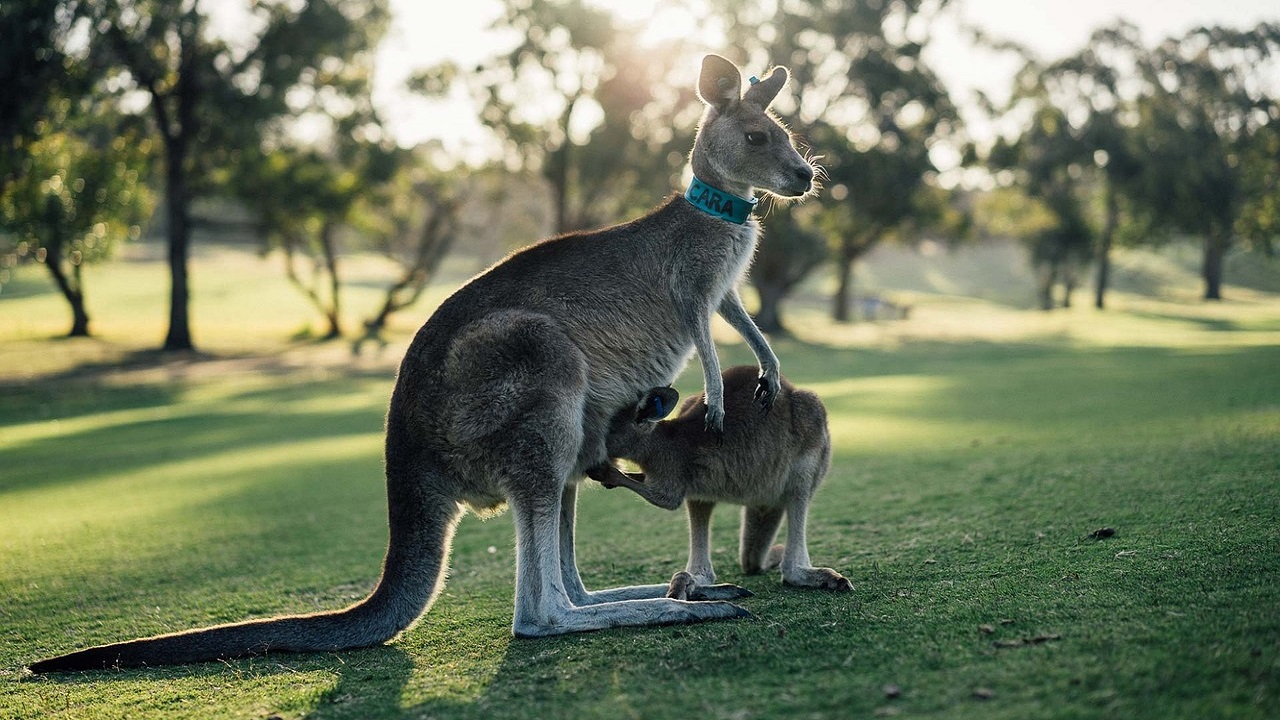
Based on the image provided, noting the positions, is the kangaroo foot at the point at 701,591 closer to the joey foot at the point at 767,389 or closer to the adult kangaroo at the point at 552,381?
the adult kangaroo at the point at 552,381

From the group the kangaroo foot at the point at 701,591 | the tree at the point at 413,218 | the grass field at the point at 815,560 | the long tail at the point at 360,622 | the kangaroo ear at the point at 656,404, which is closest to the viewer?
the grass field at the point at 815,560

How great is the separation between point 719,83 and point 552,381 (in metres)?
1.66

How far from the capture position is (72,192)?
84.6 feet

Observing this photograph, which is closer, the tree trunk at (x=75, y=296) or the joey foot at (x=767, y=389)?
the joey foot at (x=767, y=389)

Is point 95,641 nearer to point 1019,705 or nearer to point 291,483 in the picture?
point 1019,705

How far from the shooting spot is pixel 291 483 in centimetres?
898

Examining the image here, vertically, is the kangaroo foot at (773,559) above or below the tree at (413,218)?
below

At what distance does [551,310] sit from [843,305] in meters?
41.2

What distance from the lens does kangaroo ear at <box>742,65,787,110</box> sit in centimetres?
477

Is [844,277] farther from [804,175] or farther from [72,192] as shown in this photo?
[804,175]

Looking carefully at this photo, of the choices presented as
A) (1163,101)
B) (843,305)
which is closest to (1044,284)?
(1163,101)

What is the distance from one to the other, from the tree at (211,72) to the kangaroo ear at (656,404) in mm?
24789

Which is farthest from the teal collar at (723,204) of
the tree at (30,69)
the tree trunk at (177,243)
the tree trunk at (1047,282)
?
the tree trunk at (1047,282)

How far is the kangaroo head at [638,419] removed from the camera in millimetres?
4246
